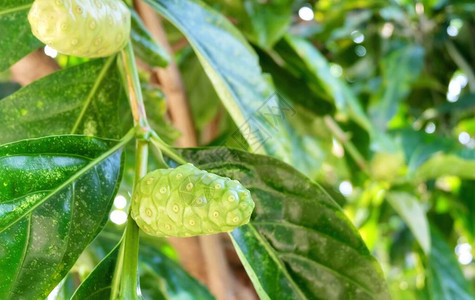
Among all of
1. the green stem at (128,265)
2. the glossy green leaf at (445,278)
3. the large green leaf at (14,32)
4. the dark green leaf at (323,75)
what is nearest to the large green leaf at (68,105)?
the large green leaf at (14,32)

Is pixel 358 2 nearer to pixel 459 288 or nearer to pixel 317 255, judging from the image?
pixel 459 288

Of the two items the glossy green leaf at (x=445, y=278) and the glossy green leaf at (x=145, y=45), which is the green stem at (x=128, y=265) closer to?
the glossy green leaf at (x=145, y=45)

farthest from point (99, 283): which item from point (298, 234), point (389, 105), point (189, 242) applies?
point (389, 105)

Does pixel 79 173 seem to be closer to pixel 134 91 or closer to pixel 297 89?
pixel 134 91

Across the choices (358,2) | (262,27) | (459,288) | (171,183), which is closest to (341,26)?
(358,2)

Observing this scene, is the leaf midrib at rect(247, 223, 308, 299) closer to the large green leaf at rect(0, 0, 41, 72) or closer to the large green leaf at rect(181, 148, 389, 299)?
the large green leaf at rect(181, 148, 389, 299)

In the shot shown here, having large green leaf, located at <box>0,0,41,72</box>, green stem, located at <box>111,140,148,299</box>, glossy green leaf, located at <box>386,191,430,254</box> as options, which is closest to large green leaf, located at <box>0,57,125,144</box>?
large green leaf, located at <box>0,0,41,72</box>
